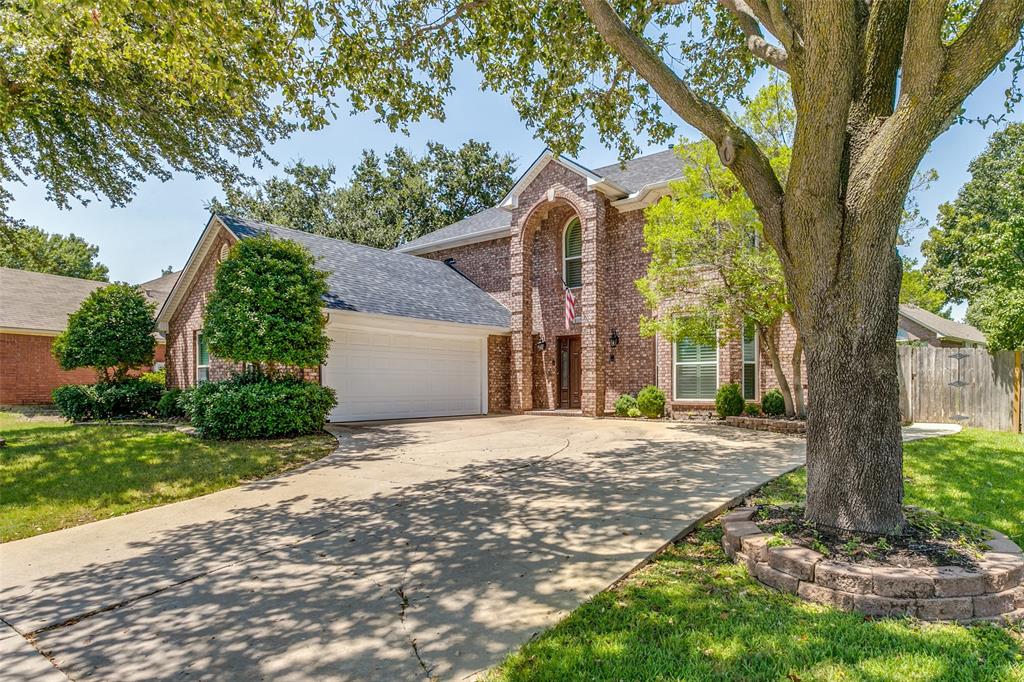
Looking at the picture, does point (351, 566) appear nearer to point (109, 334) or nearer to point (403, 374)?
point (403, 374)

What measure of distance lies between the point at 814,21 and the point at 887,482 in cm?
330

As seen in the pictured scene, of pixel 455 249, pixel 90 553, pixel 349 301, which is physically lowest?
pixel 90 553

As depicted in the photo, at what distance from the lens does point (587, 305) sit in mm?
14992

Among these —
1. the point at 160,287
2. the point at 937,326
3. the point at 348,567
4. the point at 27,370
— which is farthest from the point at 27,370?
the point at 937,326

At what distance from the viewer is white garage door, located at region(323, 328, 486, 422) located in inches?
504

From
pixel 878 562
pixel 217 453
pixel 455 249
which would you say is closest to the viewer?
pixel 878 562

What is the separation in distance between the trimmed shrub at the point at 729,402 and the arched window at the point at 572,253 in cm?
539

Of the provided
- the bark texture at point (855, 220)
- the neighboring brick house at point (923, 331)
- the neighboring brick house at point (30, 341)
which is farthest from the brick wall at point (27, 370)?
the neighboring brick house at point (923, 331)

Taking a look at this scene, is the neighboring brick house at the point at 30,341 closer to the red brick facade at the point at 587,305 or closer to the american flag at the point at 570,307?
the red brick facade at the point at 587,305

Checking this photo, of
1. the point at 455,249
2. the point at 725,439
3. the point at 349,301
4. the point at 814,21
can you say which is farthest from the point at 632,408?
the point at 814,21

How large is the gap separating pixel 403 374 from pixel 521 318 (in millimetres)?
4244

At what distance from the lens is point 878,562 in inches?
132

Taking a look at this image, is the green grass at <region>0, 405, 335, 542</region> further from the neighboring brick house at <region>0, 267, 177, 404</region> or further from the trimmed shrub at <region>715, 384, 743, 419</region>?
the neighboring brick house at <region>0, 267, 177, 404</region>

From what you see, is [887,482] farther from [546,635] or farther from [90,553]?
[90,553]
